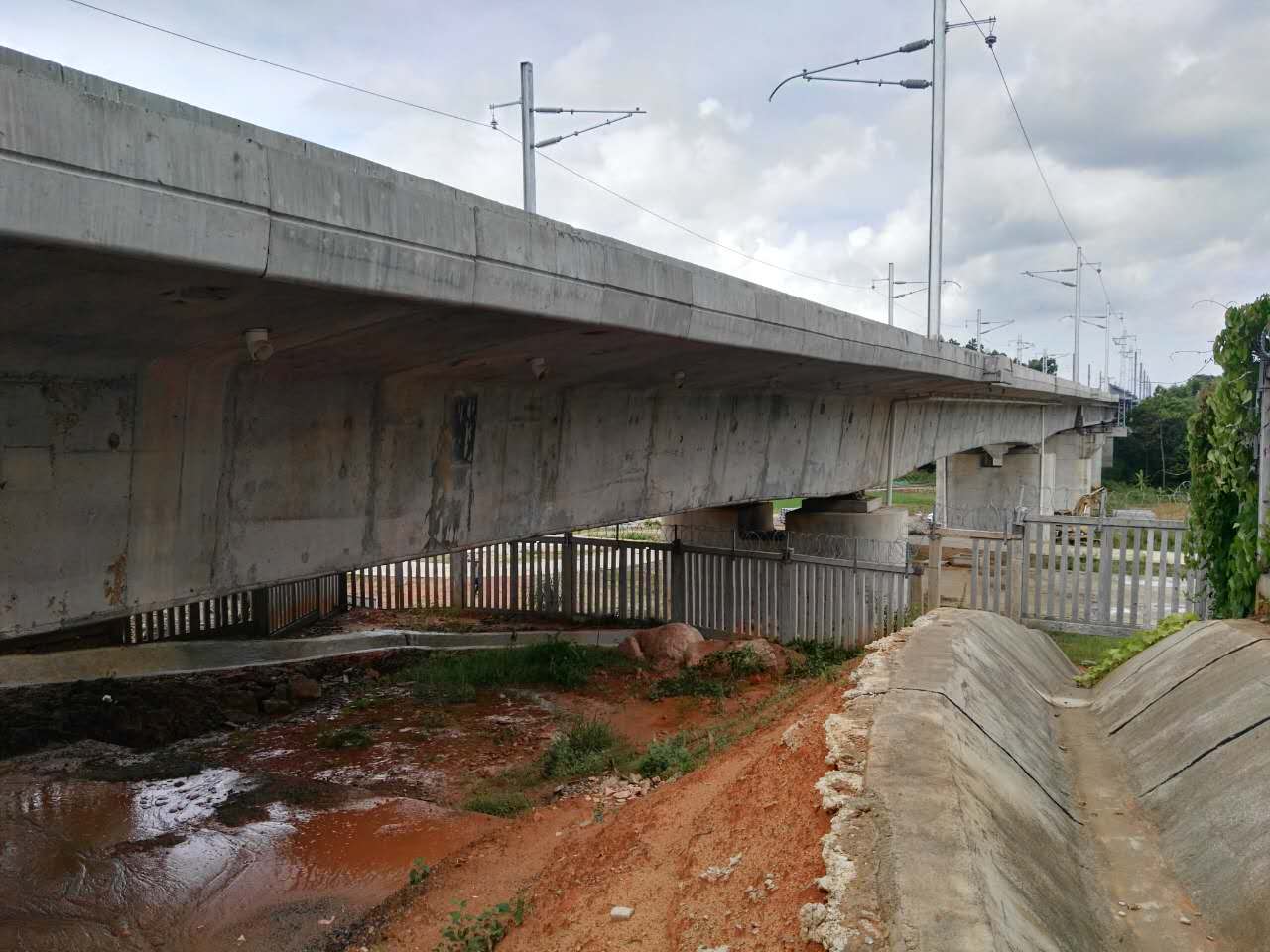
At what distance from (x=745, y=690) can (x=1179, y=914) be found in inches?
285

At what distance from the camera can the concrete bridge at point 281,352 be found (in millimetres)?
2928

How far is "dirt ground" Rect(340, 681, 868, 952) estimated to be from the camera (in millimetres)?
3141

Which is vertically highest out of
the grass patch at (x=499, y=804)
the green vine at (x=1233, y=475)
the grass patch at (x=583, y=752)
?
the green vine at (x=1233, y=475)

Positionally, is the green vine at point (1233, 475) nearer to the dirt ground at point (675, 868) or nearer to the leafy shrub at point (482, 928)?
the dirt ground at point (675, 868)

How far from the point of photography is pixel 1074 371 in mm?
43906

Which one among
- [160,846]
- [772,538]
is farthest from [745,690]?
[160,846]

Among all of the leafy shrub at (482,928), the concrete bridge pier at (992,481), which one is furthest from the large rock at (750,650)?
the concrete bridge pier at (992,481)

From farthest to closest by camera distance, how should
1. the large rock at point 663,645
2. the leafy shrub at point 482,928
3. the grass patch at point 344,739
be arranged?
the large rock at point 663,645
the grass patch at point 344,739
the leafy shrub at point 482,928

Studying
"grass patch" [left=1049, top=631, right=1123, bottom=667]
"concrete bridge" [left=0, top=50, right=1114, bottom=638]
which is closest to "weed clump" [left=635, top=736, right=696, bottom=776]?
"concrete bridge" [left=0, top=50, right=1114, bottom=638]

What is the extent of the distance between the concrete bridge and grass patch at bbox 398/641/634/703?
11.5 ft

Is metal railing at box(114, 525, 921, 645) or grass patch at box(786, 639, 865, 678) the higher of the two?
metal railing at box(114, 525, 921, 645)

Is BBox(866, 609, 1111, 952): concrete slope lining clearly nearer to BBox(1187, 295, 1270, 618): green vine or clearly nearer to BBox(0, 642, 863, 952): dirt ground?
BBox(0, 642, 863, 952): dirt ground

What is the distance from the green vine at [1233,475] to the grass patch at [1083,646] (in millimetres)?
3199

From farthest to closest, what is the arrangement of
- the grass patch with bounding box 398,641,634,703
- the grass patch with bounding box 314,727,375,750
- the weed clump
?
the grass patch with bounding box 398,641,634,703
the grass patch with bounding box 314,727,375,750
the weed clump
